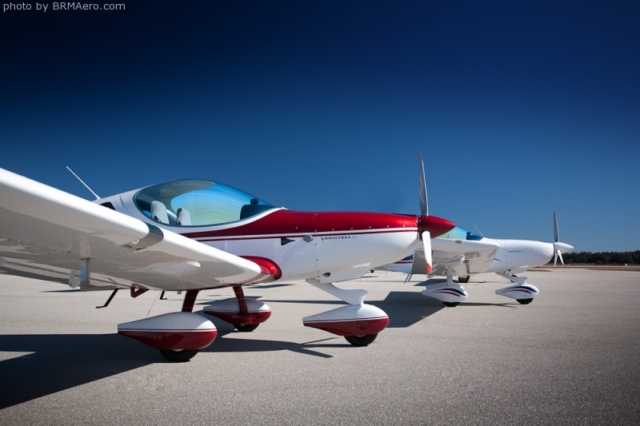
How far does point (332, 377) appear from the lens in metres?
3.58

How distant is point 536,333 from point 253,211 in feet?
14.7

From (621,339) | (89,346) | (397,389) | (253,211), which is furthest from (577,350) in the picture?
(89,346)

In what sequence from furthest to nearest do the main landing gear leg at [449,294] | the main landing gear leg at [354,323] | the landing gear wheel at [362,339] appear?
the main landing gear leg at [449,294] < the landing gear wheel at [362,339] < the main landing gear leg at [354,323]

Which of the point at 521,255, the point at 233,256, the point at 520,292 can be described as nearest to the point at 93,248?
the point at 233,256

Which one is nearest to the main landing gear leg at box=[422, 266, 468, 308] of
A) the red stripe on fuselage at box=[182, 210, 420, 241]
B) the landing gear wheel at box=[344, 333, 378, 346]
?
the landing gear wheel at box=[344, 333, 378, 346]

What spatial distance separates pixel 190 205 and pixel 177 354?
1.86 meters

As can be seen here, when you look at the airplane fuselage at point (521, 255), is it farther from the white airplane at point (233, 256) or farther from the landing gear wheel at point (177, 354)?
the landing gear wheel at point (177, 354)

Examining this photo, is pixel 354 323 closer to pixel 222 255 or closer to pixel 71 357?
pixel 222 255

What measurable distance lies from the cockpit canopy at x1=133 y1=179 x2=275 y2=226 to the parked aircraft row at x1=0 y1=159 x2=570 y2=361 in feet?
0.04

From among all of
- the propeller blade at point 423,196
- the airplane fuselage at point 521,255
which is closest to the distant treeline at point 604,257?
the airplane fuselage at point 521,255

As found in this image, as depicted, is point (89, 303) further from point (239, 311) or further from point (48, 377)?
point (48, 377)

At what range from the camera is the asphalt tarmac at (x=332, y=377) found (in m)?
2.66

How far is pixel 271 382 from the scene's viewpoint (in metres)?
3.44

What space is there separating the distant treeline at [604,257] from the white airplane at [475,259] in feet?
293
